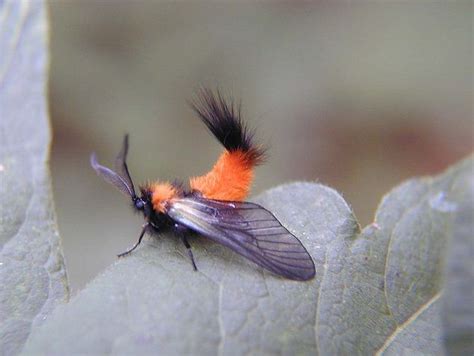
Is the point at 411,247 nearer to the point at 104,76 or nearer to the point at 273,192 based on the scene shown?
the point at 273,192

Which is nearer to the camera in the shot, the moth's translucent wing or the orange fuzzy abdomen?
the moth's translucent wing

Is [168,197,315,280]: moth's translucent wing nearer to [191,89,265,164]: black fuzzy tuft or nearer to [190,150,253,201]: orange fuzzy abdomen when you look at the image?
[190,150,253,201]: orange fuzzy abdomen

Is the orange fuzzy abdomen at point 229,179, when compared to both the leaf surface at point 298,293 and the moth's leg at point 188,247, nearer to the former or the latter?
the leaf surface at point 298,293

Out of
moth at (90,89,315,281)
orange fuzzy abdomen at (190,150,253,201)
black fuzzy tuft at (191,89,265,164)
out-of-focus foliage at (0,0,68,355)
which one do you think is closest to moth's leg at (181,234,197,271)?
moth at (90,89,315,281)

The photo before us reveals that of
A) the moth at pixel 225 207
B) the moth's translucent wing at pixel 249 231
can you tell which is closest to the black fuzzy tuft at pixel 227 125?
the moth at pixel 225 207

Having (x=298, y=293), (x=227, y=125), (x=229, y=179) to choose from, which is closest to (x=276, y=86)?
(x=227, y=125)

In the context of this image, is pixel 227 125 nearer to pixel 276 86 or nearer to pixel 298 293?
pixel 298 293

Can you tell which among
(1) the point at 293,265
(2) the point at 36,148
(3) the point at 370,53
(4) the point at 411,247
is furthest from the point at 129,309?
(3) the point at 370,53

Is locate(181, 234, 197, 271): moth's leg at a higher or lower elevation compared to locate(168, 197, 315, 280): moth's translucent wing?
A: lower
